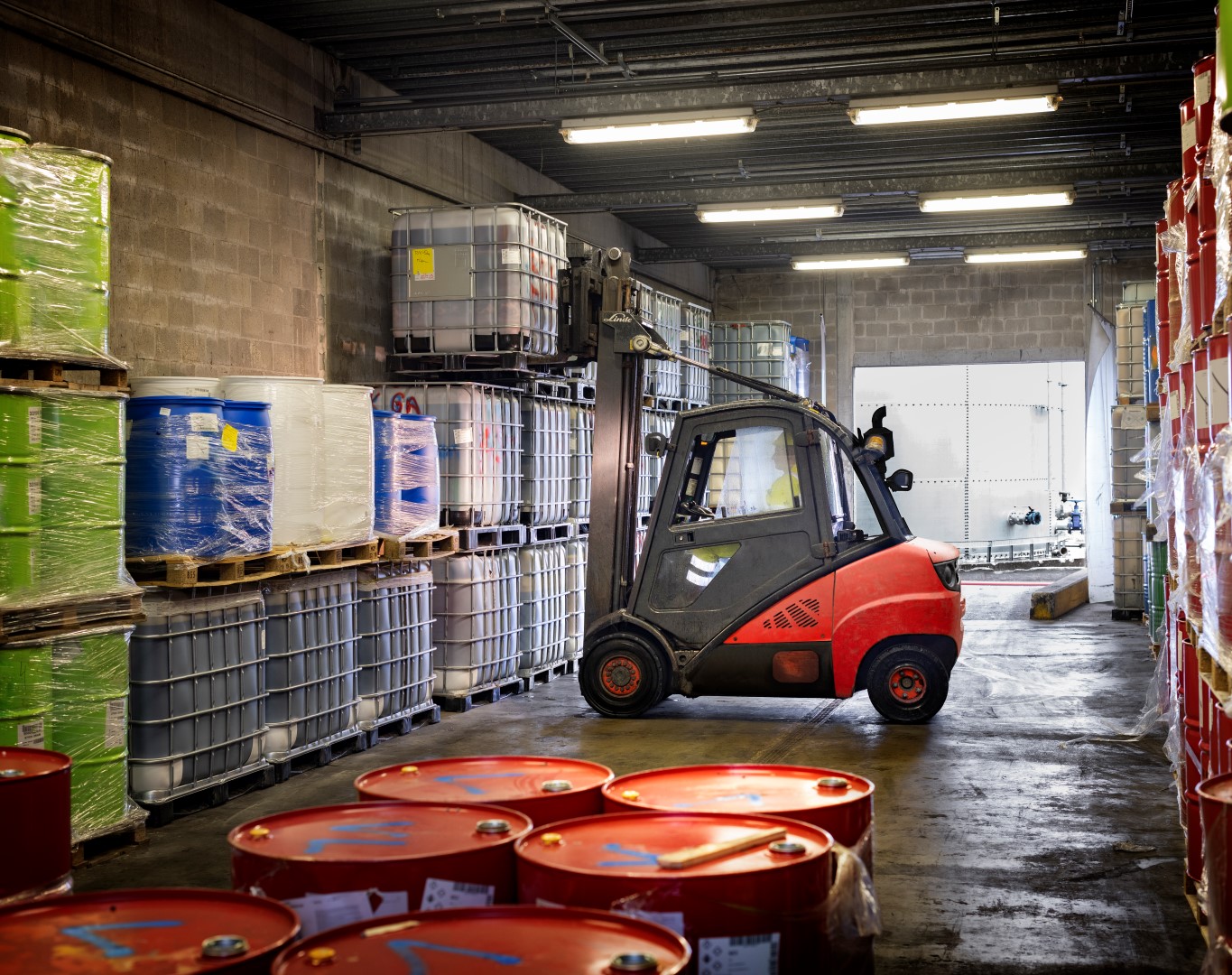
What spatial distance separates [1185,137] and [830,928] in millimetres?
3407

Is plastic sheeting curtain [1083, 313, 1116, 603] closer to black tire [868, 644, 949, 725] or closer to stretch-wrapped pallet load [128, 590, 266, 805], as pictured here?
black tire [868, 644, 949, 725]

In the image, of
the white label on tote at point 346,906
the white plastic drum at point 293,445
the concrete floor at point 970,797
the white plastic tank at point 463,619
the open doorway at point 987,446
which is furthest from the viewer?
the open doorway at point 987,446

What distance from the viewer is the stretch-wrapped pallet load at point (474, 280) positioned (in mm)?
10273

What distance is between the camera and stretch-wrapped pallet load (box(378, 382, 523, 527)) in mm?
10023

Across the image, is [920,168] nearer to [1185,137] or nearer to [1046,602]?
[1046,602]

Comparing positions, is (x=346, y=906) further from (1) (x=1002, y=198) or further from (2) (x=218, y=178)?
(1) (x=1002, y=198)

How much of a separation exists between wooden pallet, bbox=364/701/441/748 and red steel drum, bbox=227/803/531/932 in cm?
565

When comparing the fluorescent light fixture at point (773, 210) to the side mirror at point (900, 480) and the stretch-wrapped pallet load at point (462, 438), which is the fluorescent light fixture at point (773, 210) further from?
the side mirror at point (900, 480)

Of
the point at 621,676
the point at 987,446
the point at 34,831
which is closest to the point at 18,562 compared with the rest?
the point at 34,831

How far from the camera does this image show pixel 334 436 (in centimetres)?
796

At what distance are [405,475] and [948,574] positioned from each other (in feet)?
12.5

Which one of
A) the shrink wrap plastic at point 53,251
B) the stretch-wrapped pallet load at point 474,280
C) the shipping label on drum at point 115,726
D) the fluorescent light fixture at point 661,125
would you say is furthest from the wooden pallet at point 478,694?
the shrink wrap plastic at point 53,251

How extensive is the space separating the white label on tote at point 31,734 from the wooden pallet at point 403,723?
115 inches

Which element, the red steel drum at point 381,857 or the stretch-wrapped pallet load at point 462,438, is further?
the stretch-wrapped pallet load at point 462,438
